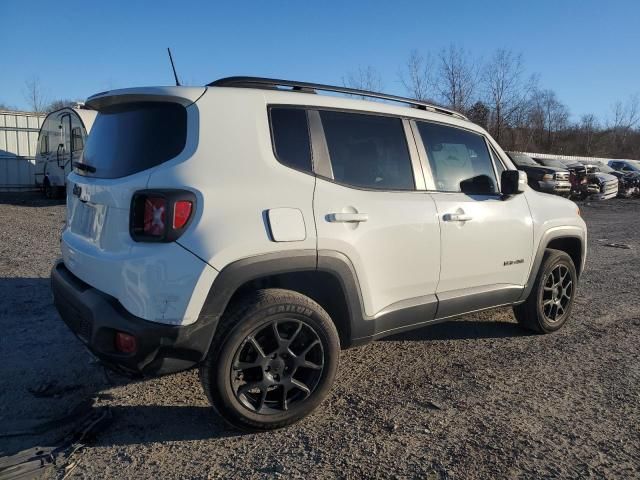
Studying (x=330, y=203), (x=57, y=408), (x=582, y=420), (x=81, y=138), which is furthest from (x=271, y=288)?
(x=81, y=138)

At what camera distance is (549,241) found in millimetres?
4648

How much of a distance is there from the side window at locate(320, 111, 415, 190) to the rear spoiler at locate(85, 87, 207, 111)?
83 centimetres

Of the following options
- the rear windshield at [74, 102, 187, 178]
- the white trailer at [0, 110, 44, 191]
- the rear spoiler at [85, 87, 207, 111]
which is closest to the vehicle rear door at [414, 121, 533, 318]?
the rear spoiler at [85, 87, 207, 111]

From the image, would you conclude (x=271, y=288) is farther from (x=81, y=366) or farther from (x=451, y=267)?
(x=81, y=366)

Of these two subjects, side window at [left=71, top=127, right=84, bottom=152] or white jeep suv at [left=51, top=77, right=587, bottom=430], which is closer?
white jeep suv at [left=51, top=77, right=587, bottom=430]

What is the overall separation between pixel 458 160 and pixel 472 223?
1.84ft

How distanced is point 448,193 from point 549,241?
1.38m

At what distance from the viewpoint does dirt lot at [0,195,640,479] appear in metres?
2.70

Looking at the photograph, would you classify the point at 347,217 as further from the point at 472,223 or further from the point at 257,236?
the point at 472,223

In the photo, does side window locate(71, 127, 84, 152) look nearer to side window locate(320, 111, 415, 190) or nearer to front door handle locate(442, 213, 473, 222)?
side window locate(320, 111, 415, 190)

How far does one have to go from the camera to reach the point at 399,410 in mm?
3287

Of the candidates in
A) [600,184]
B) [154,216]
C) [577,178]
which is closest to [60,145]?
[154,216]

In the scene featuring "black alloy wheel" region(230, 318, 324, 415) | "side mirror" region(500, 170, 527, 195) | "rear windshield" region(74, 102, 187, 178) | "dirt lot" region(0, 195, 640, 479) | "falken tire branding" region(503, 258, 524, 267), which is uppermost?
"rear windshield" region(74, 102, 187, 178)

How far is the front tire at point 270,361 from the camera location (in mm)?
2814
